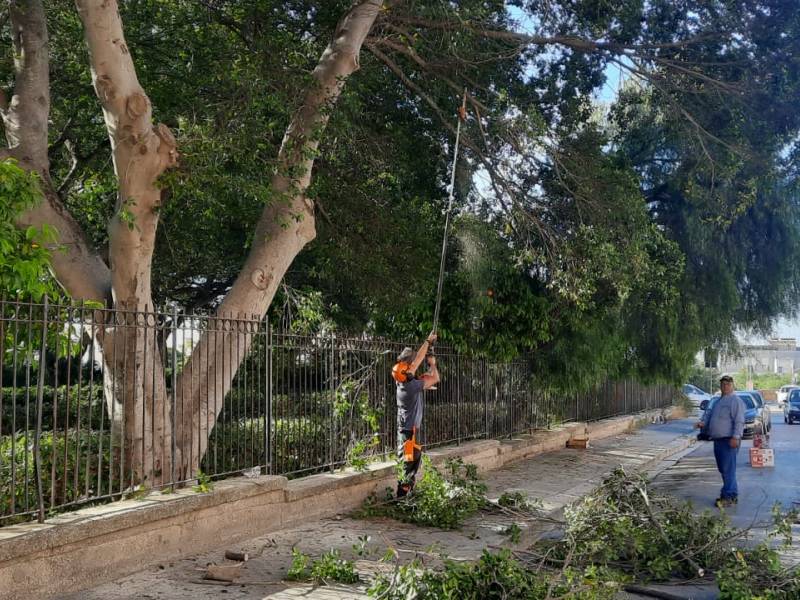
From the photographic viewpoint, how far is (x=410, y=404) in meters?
10.8

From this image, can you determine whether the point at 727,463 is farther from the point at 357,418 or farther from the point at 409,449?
the point at 357,418

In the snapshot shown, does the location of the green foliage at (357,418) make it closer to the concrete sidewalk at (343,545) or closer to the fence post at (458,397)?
the concrete sidewalk at (343,545)

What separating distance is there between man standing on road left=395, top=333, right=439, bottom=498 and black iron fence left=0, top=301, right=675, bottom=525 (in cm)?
49

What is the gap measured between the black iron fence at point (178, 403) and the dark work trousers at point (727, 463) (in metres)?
4.36

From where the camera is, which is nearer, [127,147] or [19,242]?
[19,242]

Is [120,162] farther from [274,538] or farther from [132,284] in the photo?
[274,538]

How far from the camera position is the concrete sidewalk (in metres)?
6.55

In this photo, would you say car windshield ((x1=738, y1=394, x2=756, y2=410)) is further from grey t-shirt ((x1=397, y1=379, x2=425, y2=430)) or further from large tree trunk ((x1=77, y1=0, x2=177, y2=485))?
large tree trunk ((x1=77, y1=0, x2=177, y2=485))

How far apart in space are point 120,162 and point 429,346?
465 centimetres

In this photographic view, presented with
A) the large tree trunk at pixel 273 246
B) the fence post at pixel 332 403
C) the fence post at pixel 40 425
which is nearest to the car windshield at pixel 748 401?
the fence post at pixel 332 403

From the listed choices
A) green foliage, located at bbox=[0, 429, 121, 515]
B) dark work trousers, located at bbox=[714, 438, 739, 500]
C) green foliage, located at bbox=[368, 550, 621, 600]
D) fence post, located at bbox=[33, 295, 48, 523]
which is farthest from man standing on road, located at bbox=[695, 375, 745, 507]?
fence post, located at bbox=[33, 295, 48, 523]

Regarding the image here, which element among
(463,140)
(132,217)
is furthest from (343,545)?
(463,140)

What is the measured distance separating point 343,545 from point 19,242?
169 inches

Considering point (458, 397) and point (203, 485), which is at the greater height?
point (458, 397)
